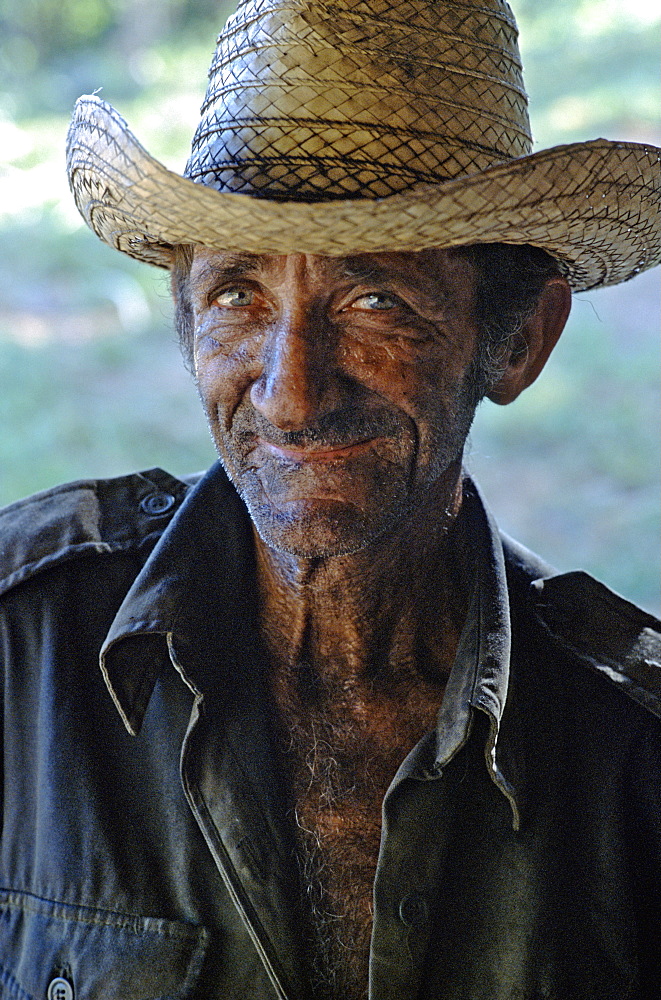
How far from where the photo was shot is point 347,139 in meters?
1.58

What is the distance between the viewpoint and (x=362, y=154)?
1582 millimetres

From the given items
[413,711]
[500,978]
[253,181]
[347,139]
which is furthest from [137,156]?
[500,978]

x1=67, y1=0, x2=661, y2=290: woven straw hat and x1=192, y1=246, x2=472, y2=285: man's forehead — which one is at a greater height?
x1=67, y1=0, x2=661, y2=290: woven straw hat

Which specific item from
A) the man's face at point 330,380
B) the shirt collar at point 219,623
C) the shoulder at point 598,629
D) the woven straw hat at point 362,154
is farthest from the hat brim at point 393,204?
the shoulder at point 598,629

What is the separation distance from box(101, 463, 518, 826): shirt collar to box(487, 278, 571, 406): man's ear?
265 mm

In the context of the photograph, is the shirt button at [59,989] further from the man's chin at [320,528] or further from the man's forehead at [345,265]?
the man's forehead at [345,265]

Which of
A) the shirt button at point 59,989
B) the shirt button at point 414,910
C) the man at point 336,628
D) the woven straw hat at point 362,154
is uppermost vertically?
the woven straw hat at point 362,154

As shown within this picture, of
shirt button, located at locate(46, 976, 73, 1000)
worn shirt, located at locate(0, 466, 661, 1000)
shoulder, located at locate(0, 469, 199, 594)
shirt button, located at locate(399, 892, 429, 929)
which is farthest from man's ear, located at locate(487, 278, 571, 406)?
shirt button, located at locate(46, 976, 73, 1000)

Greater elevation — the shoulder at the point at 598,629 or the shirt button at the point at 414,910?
the shoulder at the point at 598,629

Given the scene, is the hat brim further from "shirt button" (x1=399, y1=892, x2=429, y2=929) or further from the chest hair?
"shirt button" (x1=399, y1=892, x2=429, y2=929)

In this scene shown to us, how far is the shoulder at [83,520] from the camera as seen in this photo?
6.14ft

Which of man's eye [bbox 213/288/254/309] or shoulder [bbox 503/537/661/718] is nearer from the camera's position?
man's eye [bbox 213/288/254/309]

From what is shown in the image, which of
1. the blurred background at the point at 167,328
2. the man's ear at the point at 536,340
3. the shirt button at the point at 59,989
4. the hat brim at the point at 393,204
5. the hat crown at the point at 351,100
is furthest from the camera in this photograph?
the blurred background at the point at 167,328

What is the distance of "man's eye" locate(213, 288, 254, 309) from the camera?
5.63 feet
